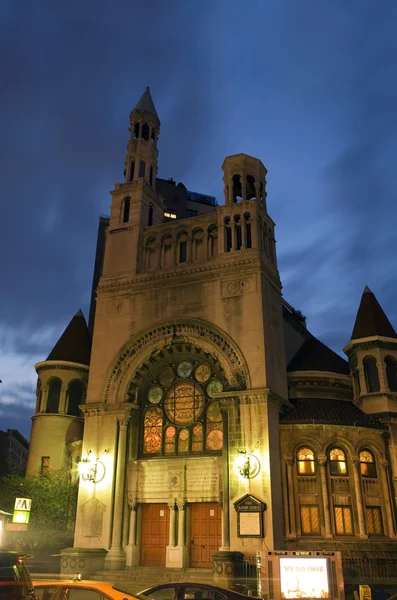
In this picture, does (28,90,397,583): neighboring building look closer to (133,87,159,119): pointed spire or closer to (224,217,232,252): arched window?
(224,217,232,252): arched window

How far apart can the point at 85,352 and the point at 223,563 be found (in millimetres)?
19141

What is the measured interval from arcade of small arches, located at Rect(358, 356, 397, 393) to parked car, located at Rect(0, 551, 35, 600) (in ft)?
79.8

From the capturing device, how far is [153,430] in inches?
1174

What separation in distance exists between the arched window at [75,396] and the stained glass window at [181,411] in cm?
728

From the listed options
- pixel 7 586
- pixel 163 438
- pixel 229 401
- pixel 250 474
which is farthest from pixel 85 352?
pixel 7 586

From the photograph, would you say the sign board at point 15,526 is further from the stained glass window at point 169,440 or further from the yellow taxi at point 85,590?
the stained glass window at point 169,440

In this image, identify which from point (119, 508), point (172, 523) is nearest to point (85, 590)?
point (172, 523)

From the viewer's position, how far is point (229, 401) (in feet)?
89.0

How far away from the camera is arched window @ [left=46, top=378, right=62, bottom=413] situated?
35.6m

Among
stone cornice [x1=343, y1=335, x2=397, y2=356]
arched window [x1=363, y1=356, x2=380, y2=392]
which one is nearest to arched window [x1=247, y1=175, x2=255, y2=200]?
stone cornice [x1=343, y1=335, x2=397, y2=356]

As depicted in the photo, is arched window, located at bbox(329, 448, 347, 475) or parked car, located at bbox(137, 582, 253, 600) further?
arched window, located at bbox(329, 448, 347, 475)

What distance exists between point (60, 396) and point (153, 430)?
349 inches

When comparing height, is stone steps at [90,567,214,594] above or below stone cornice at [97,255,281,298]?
below

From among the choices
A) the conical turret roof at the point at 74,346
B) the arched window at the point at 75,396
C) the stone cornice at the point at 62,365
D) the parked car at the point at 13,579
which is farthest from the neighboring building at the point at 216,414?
the parked car at the point at 13,579
